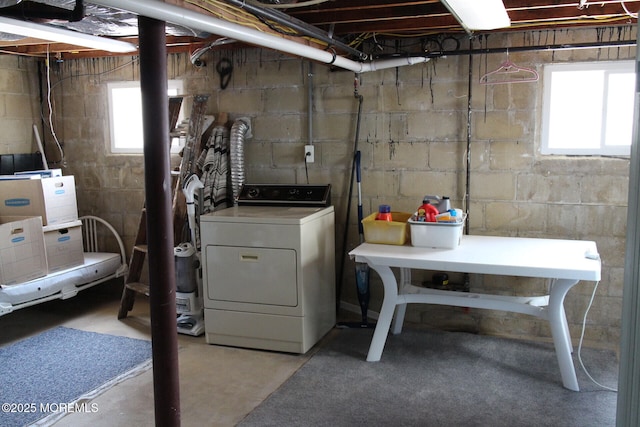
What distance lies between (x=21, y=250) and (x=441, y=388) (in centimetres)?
300

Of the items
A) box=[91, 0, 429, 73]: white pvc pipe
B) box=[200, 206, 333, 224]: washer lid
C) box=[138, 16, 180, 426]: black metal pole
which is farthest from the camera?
box=[200, 206, 333, 224]: washer lid

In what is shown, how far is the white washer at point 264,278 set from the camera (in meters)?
3.84

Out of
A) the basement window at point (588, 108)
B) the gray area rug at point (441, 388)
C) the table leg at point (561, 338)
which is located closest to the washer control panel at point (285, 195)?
the gray area rug at point (441, 388)

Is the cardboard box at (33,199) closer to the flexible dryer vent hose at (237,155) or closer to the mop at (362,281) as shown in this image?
the flexible dryer vent hose at (237,155)

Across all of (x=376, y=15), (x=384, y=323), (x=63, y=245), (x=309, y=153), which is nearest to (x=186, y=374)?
(x=384, y=323)

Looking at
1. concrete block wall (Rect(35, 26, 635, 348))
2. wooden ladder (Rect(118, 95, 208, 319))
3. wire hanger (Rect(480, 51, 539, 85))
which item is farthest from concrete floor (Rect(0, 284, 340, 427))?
wire hanger (Rect(480, 51, 539, 85))

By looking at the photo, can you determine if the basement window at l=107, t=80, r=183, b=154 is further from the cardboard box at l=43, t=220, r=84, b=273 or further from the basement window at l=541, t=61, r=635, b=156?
the basement window at l=541, t=61, r=635, b=156

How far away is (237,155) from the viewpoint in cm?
452

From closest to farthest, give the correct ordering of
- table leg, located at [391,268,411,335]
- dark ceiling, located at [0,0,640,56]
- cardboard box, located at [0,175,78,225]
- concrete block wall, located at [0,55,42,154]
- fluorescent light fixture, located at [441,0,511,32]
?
fluorescent light fixture, located at [441,0,511,32] < dark ceiling, located at [0,0,640,56] < table leg, located at [391,268,411,335] < cardboard box, located at [0,175,78,225] < concrete block wall, located at [0,55,42,154]

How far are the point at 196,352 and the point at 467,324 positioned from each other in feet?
6.34

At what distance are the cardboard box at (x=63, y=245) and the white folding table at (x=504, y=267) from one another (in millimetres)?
2413

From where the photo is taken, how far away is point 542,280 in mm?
4078

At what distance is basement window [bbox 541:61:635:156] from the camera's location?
3842 millimetres

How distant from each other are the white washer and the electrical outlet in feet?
1.86
